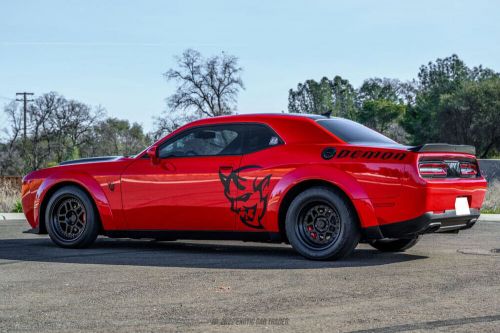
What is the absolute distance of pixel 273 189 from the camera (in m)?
8.38

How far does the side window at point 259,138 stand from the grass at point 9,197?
37.0ft

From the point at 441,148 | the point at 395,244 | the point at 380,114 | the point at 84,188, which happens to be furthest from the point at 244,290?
the point at 380,114

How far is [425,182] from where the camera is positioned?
7723 mm

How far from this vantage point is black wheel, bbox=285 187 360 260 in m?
7.98

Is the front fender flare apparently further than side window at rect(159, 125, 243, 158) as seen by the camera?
Yes

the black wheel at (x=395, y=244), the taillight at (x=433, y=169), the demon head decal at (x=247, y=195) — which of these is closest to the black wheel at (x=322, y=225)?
the demon head decal at (x=247, y=195)

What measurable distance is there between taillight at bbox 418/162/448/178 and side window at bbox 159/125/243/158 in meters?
2.04

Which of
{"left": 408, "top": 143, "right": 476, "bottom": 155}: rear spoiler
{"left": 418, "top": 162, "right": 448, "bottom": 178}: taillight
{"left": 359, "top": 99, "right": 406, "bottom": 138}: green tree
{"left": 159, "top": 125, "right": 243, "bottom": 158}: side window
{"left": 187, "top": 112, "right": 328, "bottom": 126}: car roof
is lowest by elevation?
{"left": 418, "top": 162, "right": 448, "bottom": 178}: taillight

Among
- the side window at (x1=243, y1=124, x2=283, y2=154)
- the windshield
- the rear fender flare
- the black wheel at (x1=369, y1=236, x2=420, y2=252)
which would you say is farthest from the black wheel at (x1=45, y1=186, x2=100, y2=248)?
the black wheel at (x1=369, y1=236, x2=420, y2=252)

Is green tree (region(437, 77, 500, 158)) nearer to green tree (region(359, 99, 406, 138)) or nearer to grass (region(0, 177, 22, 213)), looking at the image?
green tree (region(359, 99, 406, 138))

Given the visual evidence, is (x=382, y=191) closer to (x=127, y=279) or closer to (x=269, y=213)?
(x=269, y=213)

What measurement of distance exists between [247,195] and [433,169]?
1.98 m

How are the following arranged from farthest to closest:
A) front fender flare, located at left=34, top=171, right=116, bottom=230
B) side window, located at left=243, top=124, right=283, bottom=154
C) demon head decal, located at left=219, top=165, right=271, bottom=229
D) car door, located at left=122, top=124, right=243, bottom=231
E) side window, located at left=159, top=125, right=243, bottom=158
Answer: front fender flare, located at left=34, top=171, right=116, bottom=230
side window, located at left=159, top=125, right=243, bottom=158
car door, located at left=122, top=124, right=243, bottom=231
side window, located at left=243, top=124, right=283, bottom=154
demon head decal, located at left=219, top=165, right=271, bottom=229

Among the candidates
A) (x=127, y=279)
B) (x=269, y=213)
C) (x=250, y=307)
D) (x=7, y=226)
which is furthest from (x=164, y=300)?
(x=7, y=226)
